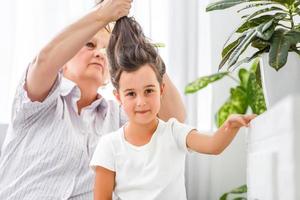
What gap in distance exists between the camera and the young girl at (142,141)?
1304 mm

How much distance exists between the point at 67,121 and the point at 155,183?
2.06 feet

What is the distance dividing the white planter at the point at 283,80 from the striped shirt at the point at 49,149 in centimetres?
88

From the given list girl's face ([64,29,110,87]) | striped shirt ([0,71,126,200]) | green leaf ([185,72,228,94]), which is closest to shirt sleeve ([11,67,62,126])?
striped shirt ([0,71,126,200])

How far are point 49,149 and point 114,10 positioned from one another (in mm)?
598

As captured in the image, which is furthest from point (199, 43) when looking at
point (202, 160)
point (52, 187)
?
point (52, 187)

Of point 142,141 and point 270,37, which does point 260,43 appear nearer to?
point 270,37

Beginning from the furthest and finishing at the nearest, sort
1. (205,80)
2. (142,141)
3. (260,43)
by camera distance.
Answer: (205,80) → (142,141) → (260,43)

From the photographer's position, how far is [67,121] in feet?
5.95

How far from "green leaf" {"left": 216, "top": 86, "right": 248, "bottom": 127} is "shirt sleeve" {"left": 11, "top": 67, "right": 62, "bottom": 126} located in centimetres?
75

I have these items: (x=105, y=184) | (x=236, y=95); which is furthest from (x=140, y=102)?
(x=236, y=95)

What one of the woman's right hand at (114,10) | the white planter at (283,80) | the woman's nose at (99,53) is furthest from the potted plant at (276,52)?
the woman's nose at (99,53)

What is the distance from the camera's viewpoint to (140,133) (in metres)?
1.38

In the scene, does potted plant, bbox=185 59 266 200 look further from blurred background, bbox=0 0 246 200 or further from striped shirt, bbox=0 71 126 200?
striped shirt, bbox=0 71 126 200

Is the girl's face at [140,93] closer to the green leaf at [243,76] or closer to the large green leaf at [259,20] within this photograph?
the large green leaf at [259,20]
